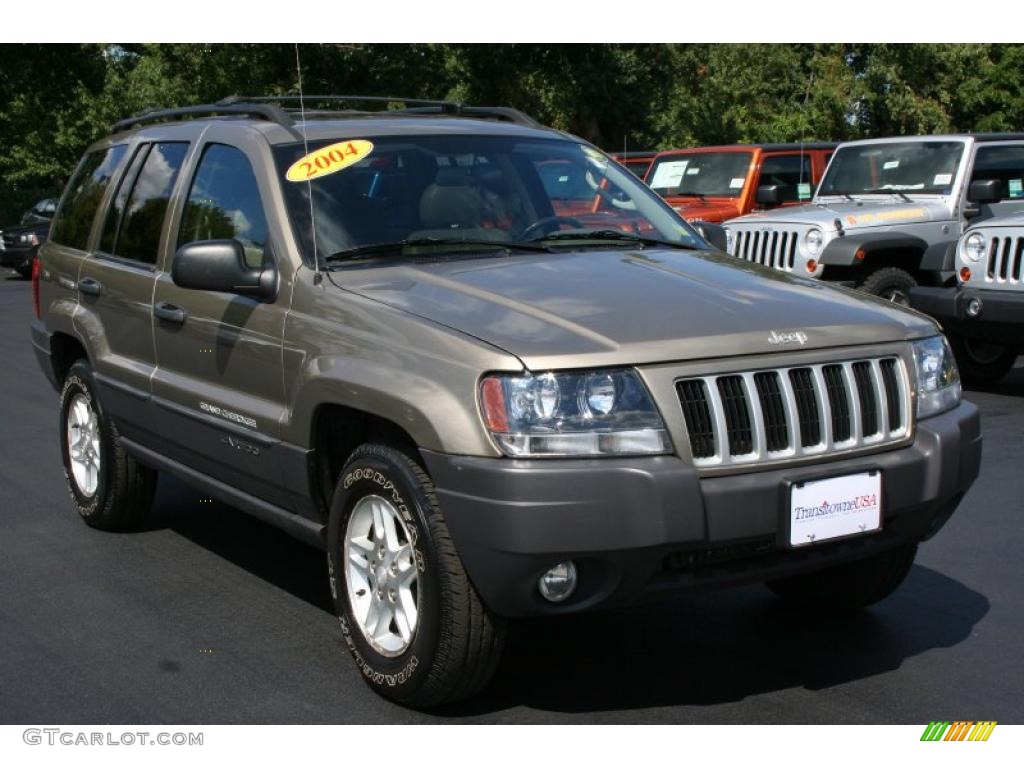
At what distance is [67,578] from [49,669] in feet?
3.85

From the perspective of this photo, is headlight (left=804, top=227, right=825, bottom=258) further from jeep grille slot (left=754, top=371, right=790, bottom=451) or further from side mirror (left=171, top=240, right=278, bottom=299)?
jeep grille slot (left=754, top=371, right=790, bottom=451)

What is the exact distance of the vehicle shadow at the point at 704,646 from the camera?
445 centimetres

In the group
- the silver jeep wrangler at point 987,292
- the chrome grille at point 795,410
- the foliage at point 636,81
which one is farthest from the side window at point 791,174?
the foliage at point 636,81

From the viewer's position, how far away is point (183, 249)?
4832 millimetres

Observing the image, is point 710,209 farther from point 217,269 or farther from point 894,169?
point 217,269

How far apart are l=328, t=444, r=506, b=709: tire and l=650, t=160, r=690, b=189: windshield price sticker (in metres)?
12.2

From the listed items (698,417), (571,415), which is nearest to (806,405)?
(698,417)

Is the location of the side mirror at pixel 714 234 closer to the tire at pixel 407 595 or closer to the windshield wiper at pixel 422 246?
the windshield wiper at pixel 422 246

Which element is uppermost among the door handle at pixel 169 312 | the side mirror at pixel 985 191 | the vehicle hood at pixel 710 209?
the door handle at pixel 169 312

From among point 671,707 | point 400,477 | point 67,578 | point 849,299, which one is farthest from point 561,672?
point 67,578

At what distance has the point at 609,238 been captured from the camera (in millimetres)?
5230

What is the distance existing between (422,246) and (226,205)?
2.97ft

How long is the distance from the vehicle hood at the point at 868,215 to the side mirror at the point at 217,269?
7.98 m

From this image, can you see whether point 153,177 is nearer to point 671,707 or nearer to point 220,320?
point 220,320
